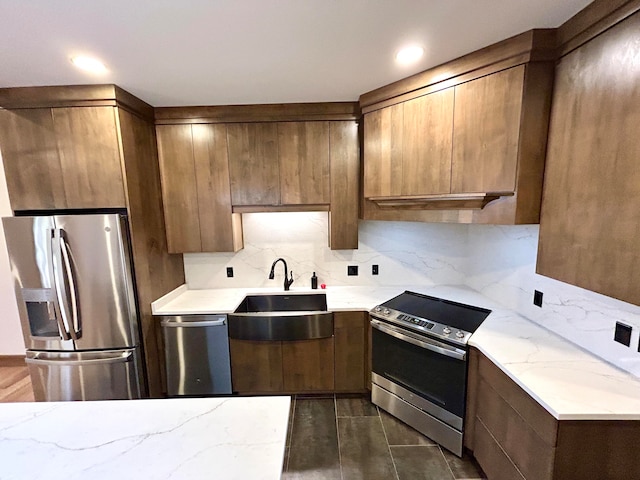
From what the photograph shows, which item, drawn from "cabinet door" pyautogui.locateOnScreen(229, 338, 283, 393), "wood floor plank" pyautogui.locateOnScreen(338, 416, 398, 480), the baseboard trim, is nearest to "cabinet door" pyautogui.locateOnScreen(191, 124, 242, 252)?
"cabinet door" pyautogui.locateOnScreen(229, 338, 283, 393)

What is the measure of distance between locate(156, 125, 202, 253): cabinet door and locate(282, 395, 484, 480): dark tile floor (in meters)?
1.73

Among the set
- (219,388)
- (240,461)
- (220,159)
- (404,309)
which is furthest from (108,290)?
(404,309)

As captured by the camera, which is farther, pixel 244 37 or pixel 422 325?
pixel 422 325

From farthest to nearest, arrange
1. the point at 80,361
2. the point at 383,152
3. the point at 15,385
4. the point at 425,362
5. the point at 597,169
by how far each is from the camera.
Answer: the point at 15,385, the point at 383,152, the point at 80,361, the point at 425,362, the point at 597,169

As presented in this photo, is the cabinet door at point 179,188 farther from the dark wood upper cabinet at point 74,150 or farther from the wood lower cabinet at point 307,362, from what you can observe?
the wood lower cabinet at point 307,362

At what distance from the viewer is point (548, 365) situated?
1.33 m

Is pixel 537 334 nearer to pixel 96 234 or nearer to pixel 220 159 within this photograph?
pixel 220 159

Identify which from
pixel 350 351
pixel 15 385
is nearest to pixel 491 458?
pixel 350 351

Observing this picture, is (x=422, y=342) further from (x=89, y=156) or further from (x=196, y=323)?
(x=89, y=156)

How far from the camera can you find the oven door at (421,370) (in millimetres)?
1716

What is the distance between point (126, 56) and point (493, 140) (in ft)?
6.98

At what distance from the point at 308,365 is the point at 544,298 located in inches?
69.3

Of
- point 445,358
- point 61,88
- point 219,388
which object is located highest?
point 61,88

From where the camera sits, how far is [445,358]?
1.74 meters
